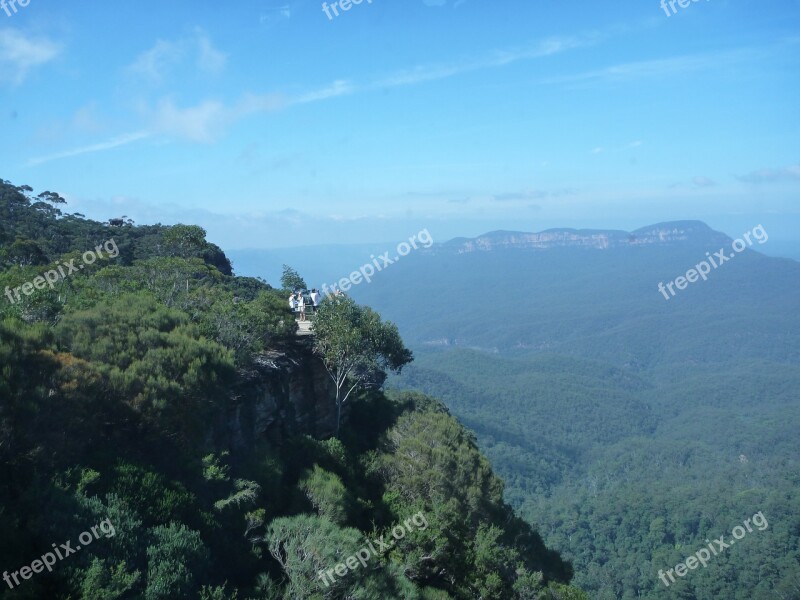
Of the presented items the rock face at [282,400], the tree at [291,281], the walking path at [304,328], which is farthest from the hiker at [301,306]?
the tree at [291,281]

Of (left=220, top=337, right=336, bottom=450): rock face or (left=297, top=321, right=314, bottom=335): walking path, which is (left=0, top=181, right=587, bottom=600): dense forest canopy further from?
(left=297, top=321, right=314, bottom=335): walking path

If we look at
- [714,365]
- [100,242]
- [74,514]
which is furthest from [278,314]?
[714,365]

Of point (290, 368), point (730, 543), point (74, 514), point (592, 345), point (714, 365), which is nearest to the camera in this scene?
point (74, 514)

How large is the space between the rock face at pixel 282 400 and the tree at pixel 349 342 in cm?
43

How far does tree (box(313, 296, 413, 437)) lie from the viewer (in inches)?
732

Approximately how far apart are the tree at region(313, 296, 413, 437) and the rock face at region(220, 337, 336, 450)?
0.43 metres

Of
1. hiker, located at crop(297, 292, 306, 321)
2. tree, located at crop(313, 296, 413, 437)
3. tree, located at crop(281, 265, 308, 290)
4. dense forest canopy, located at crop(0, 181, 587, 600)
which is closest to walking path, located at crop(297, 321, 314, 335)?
hiker, located at crop(297, 292, 306, 321)

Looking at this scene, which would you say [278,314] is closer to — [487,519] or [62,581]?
[487,519]

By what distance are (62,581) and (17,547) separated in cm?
79

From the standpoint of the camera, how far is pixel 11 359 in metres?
10.9

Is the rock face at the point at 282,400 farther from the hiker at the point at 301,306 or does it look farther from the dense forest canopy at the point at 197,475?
the hiker at the point at 301,306

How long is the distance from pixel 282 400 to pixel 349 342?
8.26 feet

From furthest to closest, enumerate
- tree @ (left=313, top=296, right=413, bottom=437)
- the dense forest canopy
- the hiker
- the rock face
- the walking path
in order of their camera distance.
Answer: the hiker < the walking path < tree @ (left=313, top=296, right=413, bottom=437) < the rock face < the dense forest canopy

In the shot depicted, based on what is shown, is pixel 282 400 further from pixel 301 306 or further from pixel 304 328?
pixel 301 306
